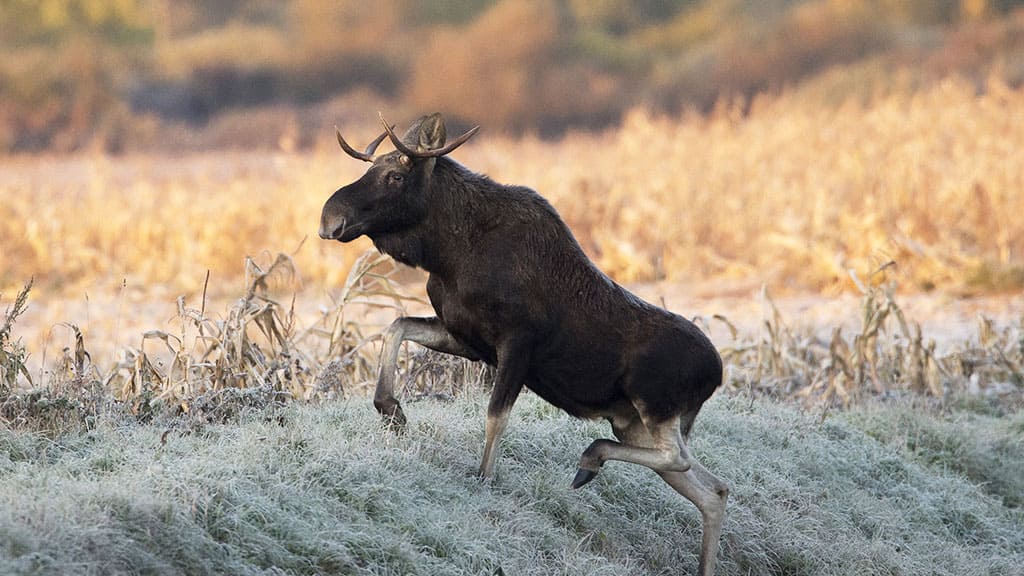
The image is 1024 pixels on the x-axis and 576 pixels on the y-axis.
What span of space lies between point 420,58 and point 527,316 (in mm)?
28931

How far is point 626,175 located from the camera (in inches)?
701

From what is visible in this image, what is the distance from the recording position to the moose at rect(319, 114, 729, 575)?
5.72m

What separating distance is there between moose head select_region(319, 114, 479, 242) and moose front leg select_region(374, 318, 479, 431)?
477mm

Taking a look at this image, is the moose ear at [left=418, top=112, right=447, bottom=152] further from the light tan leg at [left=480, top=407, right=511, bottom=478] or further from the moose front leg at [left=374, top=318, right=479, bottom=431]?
the light tan leg at [left=480, top=407, right=511, bottom=478]

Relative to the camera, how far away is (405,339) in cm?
603

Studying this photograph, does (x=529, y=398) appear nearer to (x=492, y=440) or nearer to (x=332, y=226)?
(x=492, y=440)

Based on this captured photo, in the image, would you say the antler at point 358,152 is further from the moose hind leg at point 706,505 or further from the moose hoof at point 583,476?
the moose hind leg at point 706,505

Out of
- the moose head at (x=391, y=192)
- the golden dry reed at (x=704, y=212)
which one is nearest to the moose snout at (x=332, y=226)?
the moose head at (x=391, y=192)

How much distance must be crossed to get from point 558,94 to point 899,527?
90.8 ft

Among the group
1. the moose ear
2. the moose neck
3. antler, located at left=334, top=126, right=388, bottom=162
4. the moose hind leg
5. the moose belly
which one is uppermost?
the moose ear

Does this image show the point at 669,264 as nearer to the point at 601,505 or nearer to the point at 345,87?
the point at 601,505

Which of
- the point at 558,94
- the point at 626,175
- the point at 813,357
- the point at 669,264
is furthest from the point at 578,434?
the point at 558,94

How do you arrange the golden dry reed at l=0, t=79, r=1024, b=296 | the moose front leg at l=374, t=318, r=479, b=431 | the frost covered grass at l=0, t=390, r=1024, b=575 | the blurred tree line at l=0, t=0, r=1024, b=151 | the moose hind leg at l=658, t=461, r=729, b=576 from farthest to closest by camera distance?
the blurred tree line at l=0, t=0, r=1024, b=151, the golden dry reed at l=0, t=79, r=1024, b=296, the moose hind leg at l=658, t=461, r=729, b=576, the moose front leg at l=374, t=318, r=479, b=431, the frost covered grass at l=0, t=390, r=1024, b=575

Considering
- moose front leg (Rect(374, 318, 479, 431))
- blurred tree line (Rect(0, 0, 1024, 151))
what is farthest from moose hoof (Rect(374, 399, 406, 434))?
A: blurred tree line (Rect(0, 0, 1024, 151))
